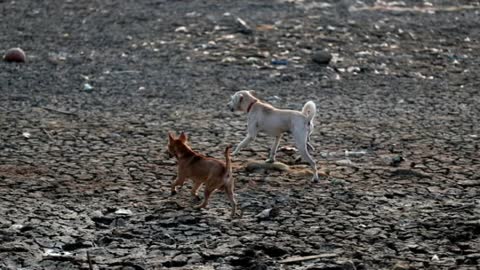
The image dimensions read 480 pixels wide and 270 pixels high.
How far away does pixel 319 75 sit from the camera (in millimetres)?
10523

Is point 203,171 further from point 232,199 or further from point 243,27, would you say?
point 243,27

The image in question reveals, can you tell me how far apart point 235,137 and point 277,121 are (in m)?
1.11

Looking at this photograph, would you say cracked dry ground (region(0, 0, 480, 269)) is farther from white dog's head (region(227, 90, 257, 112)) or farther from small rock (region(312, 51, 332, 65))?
white dog's head (region(227, 90, 257, 112))

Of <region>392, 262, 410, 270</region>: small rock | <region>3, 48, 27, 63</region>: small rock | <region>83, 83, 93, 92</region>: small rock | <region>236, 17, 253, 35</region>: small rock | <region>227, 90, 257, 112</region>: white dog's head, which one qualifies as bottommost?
<region>236, 17, 253, 35</region>: small rock

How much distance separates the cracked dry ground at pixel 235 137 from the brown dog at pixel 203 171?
0.47 feet

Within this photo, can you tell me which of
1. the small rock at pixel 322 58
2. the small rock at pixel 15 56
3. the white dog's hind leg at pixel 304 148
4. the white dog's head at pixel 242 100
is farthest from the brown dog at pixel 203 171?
the small rock at pixel 15 56

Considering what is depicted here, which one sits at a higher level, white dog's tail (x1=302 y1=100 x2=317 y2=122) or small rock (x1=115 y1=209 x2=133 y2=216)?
white dog's tail (x1=302 y1=100 x2=317 y2=122)

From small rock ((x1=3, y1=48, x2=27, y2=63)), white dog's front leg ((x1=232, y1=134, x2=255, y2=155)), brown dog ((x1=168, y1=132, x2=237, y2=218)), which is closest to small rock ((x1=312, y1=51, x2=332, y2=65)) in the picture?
small rock ((x1=3, y1=48, x2=27, y2=63))

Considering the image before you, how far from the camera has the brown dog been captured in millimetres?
5320

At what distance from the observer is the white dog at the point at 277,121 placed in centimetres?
637

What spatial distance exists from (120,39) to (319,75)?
11.8 ft

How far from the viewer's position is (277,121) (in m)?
6.56

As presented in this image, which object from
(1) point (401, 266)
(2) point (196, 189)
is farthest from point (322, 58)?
(1) point (401, 266)

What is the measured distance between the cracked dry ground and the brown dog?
14 centimetres
